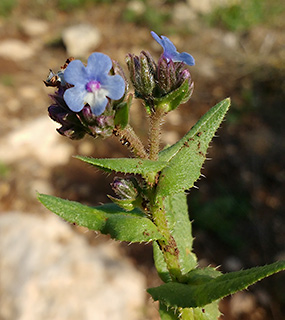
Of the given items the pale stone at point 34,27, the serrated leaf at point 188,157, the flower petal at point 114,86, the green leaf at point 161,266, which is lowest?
the pale stone at point 34,27

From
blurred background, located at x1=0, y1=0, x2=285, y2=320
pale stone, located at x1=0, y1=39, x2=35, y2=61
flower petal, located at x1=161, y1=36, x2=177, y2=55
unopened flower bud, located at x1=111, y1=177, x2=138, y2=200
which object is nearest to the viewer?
flower petal, located at x1=161, y1=36, x2=177, y2=55

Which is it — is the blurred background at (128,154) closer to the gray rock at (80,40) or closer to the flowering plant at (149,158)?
the gray rock at (80,40)

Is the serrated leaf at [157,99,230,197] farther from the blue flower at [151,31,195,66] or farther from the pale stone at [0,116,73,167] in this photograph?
the pale stone at [0,116,73,167]

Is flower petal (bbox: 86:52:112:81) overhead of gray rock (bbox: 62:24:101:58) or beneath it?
overhead

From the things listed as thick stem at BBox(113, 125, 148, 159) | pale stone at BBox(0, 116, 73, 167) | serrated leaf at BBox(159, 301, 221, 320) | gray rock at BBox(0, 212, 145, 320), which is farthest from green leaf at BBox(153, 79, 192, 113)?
pale stone at BBox(0, 116, 73, 167)

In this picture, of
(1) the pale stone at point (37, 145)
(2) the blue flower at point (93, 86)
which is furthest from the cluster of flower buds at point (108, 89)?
(1) the pale stone at point (37, 145)

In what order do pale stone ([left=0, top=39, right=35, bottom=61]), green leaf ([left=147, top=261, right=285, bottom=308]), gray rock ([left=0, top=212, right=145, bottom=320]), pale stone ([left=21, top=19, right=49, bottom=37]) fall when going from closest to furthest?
green leaf ([left=147, top=261, right=285, bottom=308])
gray rock ([left=0, top=212, right=145, bottom=320])
pale stone ([left=0, top=39, right=35, bottom=61])
pale stone ([left=21, top=19, right=49, bottom=37])

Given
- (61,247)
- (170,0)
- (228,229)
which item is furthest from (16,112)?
(170,0)

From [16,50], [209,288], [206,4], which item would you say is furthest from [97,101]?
[206,4]
